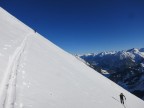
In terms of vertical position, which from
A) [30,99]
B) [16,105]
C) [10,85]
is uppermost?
[10,85]

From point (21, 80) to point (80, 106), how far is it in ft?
12.6

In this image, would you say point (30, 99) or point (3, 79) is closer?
point (30, 99)

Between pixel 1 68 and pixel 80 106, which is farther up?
pixel 1 68

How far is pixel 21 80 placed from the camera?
10.3m

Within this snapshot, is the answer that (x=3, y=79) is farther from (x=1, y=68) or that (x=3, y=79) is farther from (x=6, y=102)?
(x=6, y=102)

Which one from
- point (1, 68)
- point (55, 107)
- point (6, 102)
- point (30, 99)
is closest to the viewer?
point (6, 102)

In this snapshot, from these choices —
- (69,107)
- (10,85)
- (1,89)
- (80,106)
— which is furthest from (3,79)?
(80,106)

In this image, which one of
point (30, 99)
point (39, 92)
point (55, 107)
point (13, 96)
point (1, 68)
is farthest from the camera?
point (1, 68)

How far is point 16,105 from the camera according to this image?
711 cm

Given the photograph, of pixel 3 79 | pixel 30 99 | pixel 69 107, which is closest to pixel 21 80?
pixel 3 79

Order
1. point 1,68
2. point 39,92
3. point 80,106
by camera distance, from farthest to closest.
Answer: point 80,106
point 1,68
point 39,92

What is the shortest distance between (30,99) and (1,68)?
3.52m

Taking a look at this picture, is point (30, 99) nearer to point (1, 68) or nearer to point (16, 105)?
point (16, 105)

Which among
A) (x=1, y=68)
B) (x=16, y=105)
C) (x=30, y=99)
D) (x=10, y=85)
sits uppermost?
(x=1, y=68)
